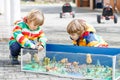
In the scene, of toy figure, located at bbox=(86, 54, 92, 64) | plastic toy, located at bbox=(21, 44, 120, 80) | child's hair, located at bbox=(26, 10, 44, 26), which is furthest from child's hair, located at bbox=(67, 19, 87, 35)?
child's hair, located at bbox=(26, 10, 44, 26)

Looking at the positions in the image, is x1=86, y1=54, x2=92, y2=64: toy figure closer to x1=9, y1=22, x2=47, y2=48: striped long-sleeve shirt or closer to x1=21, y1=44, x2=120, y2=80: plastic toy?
x1=21, y1=44, x2=120, y2=80: plastic toy

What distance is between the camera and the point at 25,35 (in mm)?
6453

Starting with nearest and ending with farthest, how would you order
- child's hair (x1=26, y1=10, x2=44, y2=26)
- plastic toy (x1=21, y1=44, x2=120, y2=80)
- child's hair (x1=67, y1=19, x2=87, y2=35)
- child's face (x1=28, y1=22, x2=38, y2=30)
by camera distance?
plastic toy (x1=21, y1=44, x2=120, y2=80) < child's hair (x1=67, y1=19, x2=87, y2=35) < child's hair (x1=26, y1=10, x2=44, y2=26) < child's face (x1=28, y1=22, x2=38, y2=30)

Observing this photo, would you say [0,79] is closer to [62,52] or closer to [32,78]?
[32,78]

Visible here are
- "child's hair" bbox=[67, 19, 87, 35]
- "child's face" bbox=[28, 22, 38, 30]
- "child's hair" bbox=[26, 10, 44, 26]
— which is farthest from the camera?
"child's face" bbox=[28, 22, 38, 30]

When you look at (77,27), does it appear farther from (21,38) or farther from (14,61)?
(14,61)

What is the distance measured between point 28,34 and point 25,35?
5 cm

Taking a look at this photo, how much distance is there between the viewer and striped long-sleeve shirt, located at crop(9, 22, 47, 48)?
20.8 feet

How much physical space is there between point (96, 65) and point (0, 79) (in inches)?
48.8

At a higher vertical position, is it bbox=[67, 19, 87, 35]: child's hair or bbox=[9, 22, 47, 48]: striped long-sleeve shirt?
bbox=[67, 19, 87, 35]: child's hair

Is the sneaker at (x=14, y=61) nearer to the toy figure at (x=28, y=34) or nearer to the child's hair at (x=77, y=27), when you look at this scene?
the toy figure at (x=28, y=34)

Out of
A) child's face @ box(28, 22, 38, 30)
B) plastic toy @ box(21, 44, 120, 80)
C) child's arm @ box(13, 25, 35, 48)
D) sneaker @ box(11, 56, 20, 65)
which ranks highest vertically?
child's face @ box(28, 22, 38, 30)

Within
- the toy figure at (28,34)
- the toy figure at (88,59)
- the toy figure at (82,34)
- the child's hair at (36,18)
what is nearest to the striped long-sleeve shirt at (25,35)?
the toy figure at (28,34)

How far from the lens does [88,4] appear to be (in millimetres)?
39188
